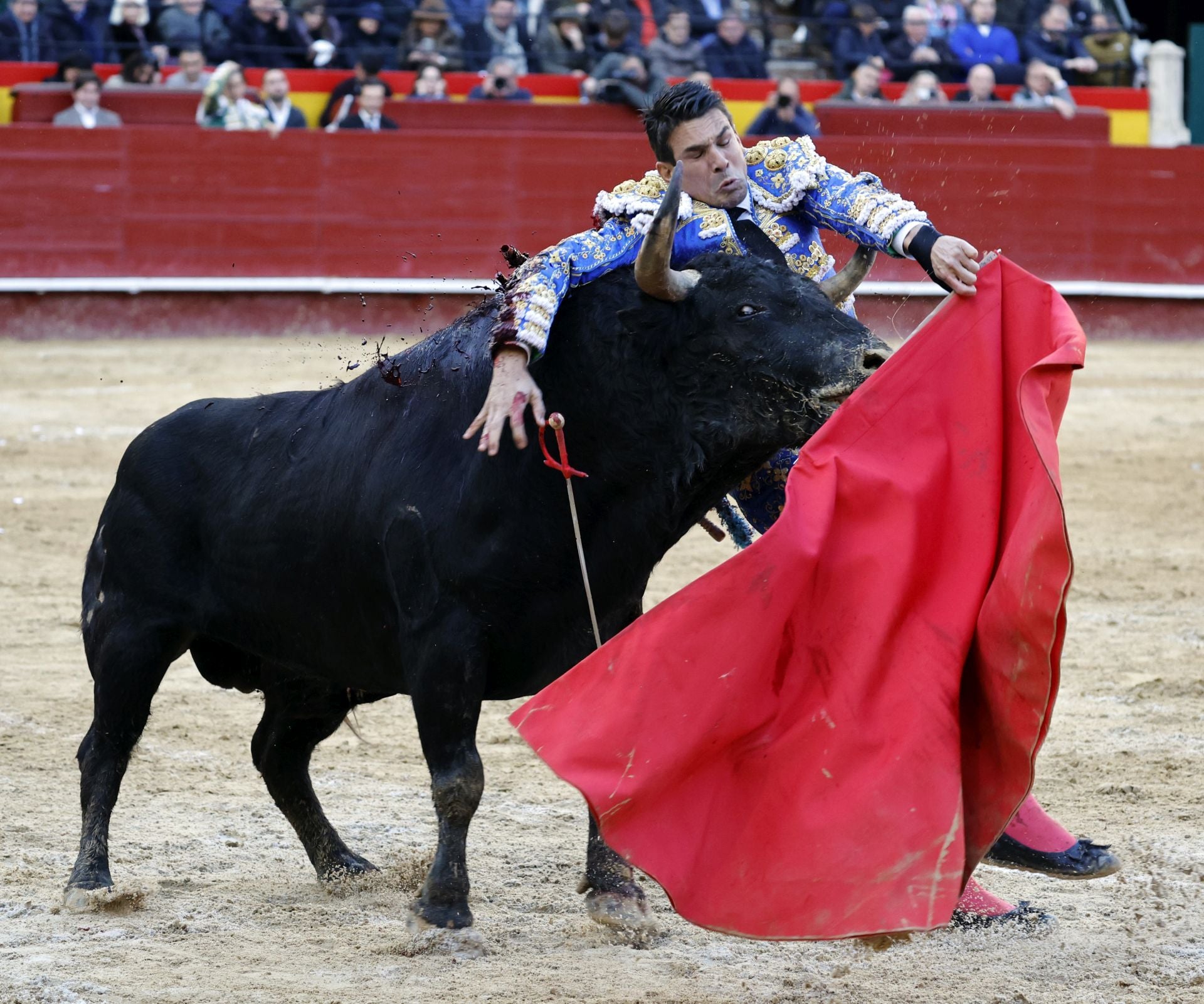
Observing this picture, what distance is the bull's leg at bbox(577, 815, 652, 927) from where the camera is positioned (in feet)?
9.70

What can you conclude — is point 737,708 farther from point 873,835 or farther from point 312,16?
point 312,16

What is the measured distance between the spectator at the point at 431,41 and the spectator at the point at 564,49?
1.80 ft

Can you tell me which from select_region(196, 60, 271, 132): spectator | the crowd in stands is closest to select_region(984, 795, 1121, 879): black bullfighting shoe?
the crowd in stands

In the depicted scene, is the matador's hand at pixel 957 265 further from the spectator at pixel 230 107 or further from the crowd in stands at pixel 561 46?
the spectator at pixel 230 107

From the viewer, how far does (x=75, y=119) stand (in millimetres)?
10383

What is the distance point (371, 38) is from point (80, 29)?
1782 mm

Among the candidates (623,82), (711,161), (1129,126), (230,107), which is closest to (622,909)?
(711,161)

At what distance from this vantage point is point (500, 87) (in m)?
11.0

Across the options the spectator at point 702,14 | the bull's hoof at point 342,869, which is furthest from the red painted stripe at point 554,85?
the bull's hoof at point 342,869

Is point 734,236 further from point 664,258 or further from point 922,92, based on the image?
point 922,92

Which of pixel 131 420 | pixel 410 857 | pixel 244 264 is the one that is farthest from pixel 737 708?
pixel 244 264

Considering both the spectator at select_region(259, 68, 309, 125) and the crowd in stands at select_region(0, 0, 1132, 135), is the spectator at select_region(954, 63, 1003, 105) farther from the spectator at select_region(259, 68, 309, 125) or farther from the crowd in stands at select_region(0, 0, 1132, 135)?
the spectator at select_region(259, 68, 309, 125)

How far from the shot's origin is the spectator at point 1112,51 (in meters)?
12.3

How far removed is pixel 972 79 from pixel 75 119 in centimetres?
549
